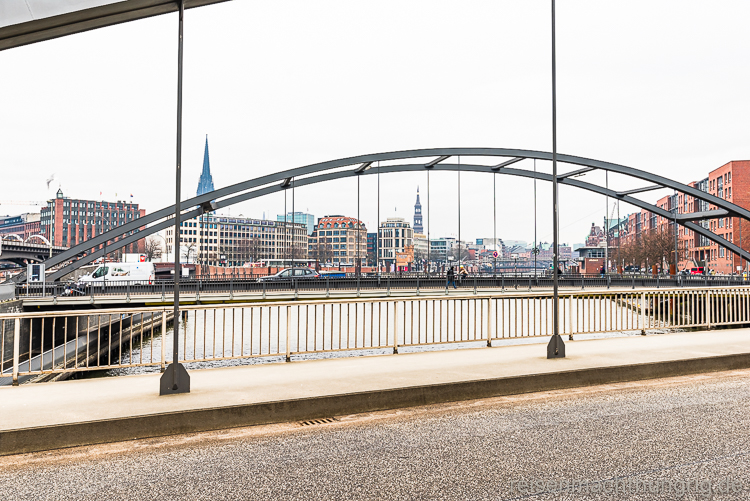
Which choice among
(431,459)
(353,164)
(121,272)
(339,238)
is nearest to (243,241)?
(339,238)

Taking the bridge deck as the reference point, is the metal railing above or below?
above

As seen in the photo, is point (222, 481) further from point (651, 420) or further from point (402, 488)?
point (651, 420)

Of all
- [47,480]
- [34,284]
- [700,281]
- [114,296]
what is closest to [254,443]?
[47,480]

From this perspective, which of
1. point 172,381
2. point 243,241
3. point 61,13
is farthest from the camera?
point 243,241

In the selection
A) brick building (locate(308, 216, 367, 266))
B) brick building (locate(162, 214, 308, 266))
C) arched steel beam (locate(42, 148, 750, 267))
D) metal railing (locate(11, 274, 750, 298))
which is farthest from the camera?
brick building (locate(162, 214, 308, 266))

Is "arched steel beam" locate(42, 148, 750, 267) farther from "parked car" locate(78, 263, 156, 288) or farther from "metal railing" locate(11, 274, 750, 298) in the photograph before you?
"parked car" locate(78, 263, 156, 288)

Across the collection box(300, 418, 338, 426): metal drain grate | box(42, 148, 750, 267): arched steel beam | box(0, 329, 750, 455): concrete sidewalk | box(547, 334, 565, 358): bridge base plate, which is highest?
box(42, 148, 750, 267): arched steel beam

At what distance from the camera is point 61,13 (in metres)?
7.72

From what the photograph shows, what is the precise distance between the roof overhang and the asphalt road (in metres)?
5.67

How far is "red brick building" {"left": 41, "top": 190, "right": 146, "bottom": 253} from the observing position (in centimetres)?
12725

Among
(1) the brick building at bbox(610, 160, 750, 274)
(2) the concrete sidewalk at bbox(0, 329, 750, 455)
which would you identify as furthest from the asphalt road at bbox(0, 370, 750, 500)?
(1) the brick building at bbox(610, 160, 750, 274)

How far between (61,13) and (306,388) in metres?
6.14

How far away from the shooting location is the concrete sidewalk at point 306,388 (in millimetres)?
5462

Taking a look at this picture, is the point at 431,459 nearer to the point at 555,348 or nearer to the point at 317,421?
the point at 317,421
